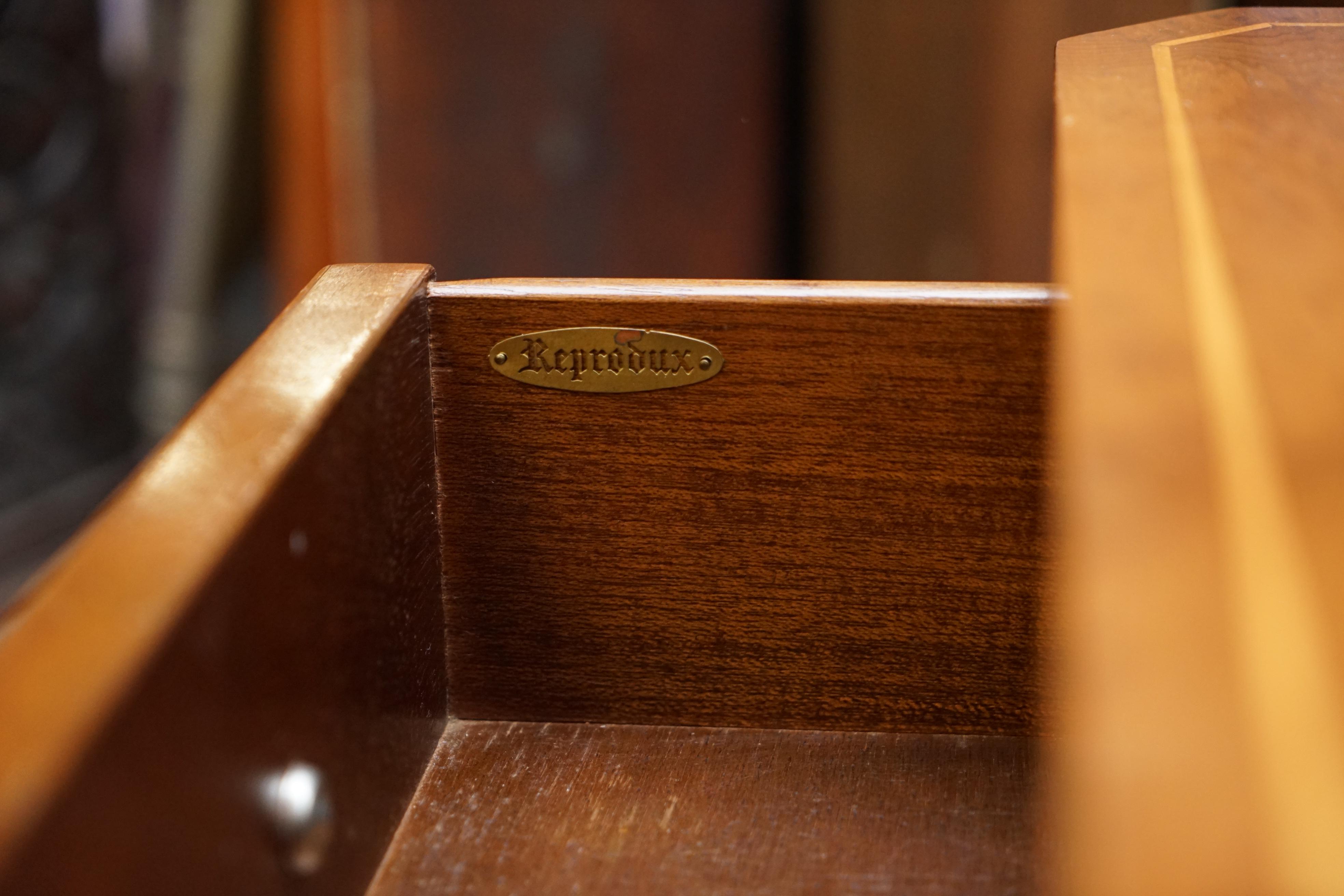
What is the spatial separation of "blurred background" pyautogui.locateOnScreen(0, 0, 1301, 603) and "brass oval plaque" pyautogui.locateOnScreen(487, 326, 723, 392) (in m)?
0.77

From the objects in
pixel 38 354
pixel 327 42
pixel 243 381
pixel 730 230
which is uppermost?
pixel 327 42

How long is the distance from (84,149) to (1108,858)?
1717 millimetres

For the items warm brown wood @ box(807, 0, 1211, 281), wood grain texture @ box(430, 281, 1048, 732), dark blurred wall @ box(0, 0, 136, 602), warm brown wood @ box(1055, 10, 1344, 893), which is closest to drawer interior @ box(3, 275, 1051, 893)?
wood grain texture @ box(430, 281, 1048, 732)

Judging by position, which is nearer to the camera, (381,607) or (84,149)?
(381,607)

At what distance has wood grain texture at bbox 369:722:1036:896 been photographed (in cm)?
43

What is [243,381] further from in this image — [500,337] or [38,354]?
[38,354]

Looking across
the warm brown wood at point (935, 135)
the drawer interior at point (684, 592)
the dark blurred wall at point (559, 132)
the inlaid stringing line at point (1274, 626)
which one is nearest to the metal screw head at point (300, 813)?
the drawer interior at point (684, 592)

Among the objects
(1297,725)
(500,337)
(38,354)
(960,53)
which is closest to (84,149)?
(38,354)

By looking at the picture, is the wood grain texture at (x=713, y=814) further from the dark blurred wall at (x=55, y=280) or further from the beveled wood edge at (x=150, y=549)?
the dark blurred wall at (x=55, y=280)

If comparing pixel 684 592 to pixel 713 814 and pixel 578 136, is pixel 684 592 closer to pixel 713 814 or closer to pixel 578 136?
pixel 713 814

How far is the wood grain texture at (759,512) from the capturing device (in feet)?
1.59

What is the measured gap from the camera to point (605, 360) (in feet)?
1.63

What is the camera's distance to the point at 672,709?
20.9 inches

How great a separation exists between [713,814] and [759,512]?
117 millimetres
